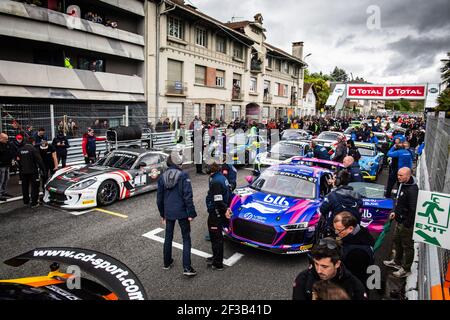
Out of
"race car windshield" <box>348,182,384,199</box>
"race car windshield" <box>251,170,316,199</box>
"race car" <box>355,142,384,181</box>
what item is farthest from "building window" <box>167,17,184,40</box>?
"race car windshield" <box>348,182,384,199</box>

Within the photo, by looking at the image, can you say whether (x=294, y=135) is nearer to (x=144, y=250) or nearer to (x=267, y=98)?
(x=144, y=250)

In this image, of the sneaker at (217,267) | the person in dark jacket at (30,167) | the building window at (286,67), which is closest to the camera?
the sneaker at (217,267)

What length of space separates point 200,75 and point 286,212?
72.9 feet

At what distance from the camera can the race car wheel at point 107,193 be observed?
769 centimetres

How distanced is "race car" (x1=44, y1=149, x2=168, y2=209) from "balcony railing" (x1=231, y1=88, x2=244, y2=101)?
21.3m

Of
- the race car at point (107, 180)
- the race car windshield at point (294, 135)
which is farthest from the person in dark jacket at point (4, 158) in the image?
the race car windshield at point (294, 135)

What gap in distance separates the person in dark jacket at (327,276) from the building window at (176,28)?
22705 mm

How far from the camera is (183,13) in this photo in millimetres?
22453

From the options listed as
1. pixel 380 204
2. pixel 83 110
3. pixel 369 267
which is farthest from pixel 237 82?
pixel 369 267

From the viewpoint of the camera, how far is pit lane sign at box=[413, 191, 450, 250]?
3213 millimetres

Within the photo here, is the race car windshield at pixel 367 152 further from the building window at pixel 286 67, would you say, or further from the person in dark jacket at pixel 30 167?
the building window at pixel 286 67

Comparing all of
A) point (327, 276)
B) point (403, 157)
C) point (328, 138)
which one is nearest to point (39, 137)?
point (327, 276)

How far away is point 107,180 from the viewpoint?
7855 millimetres
